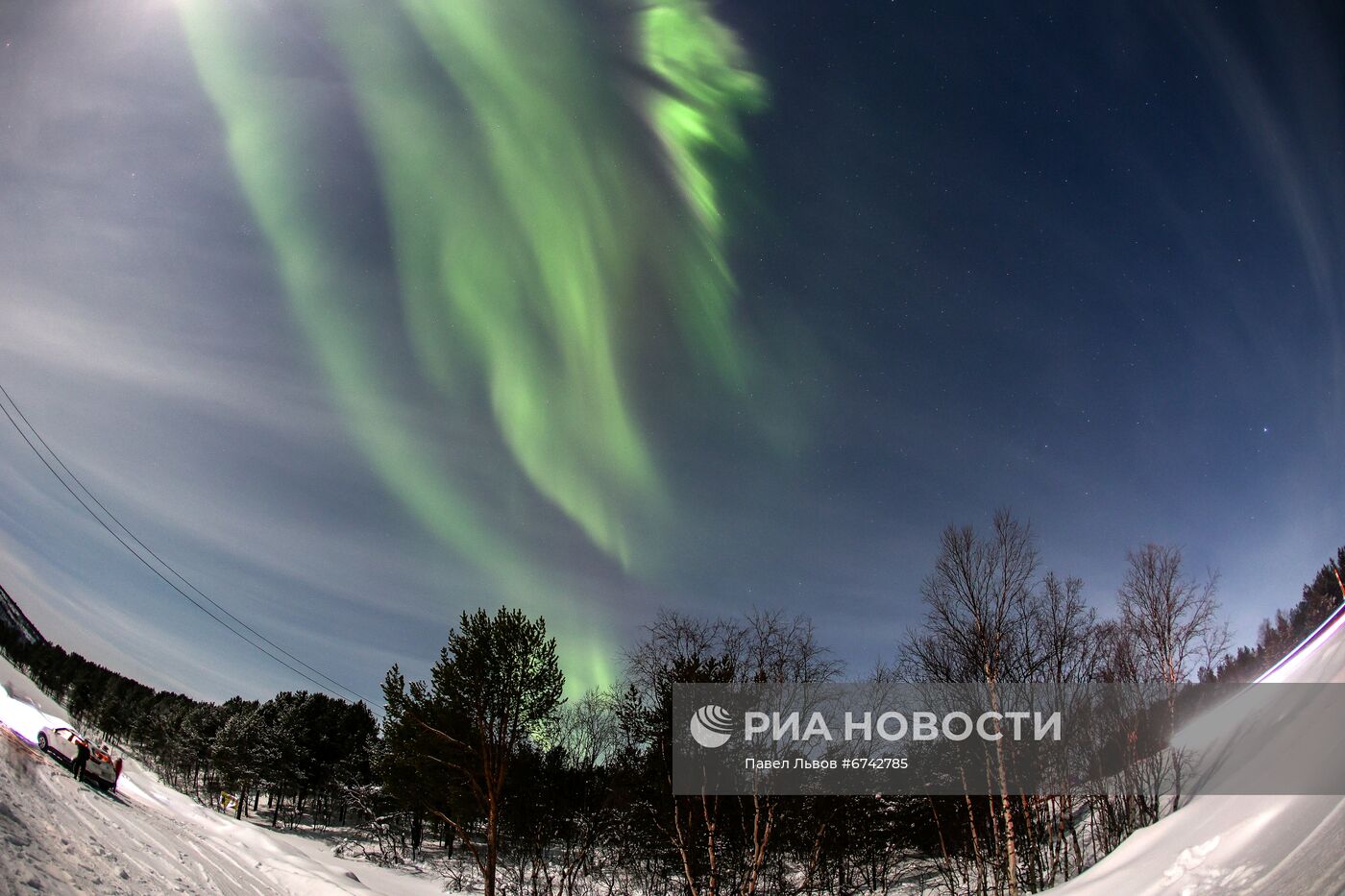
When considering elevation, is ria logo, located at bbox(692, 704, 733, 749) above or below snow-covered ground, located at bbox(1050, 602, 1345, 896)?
below

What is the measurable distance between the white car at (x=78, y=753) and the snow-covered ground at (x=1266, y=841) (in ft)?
59.2

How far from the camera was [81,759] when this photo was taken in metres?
11.9

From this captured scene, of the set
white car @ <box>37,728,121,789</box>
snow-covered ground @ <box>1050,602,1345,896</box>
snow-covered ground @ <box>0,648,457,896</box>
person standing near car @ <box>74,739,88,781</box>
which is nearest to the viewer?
snow-covered ground @ <box>1050,602,1345,896</box>

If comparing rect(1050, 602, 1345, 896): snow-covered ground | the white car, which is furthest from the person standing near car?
rect(1050, 602, 1345, 896): snow-covered ground

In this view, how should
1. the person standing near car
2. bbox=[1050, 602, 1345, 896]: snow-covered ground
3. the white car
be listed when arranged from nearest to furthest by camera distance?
bbox=[1050, 602, 1345, 896]: snow-covered ground < the white car < the person standing near car

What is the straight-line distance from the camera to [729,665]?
932 inches

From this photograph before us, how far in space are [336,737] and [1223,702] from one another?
271 ft

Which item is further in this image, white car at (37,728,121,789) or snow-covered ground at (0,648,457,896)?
white car at (37,728,121,789)

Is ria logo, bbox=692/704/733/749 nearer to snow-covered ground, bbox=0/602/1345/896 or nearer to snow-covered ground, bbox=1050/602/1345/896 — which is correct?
snow-covered ground, bbox=0/602/1345/896

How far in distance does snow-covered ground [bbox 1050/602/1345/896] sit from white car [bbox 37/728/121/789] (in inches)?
710

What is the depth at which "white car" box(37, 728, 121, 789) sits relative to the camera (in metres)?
10.4

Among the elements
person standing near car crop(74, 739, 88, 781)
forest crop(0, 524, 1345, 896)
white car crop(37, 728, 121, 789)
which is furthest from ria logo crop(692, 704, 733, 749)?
person standing near car crop(74, 739, 88, 781)

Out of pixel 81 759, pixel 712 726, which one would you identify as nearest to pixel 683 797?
pixel 712 726

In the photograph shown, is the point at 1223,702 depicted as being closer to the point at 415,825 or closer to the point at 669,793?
the point at 669,793
